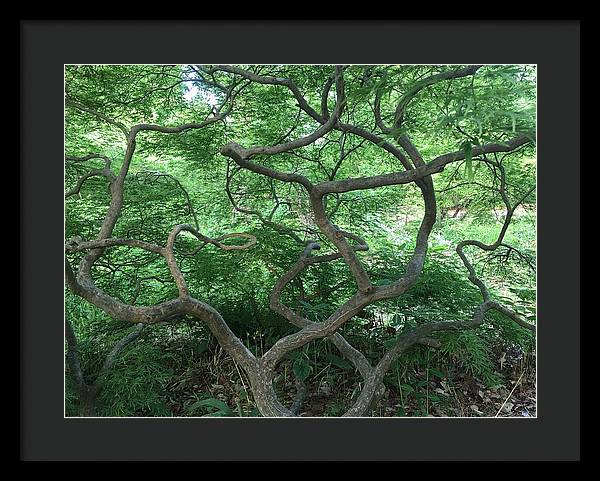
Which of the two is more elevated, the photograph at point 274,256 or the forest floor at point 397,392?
the photograph at point 274,256

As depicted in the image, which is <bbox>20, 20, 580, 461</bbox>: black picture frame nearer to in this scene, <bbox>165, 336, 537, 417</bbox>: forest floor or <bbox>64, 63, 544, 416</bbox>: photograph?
<bbox>64, 63, 544, 416</bbox>: photograph

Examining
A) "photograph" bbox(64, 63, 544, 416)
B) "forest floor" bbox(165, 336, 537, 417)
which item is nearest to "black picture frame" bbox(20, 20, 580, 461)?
"photograph" bbox(64, 63, 544, 416)

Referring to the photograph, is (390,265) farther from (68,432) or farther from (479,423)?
(68,432)

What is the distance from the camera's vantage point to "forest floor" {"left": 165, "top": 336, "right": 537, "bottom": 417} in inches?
118

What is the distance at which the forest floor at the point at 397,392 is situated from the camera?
301 centimetres
